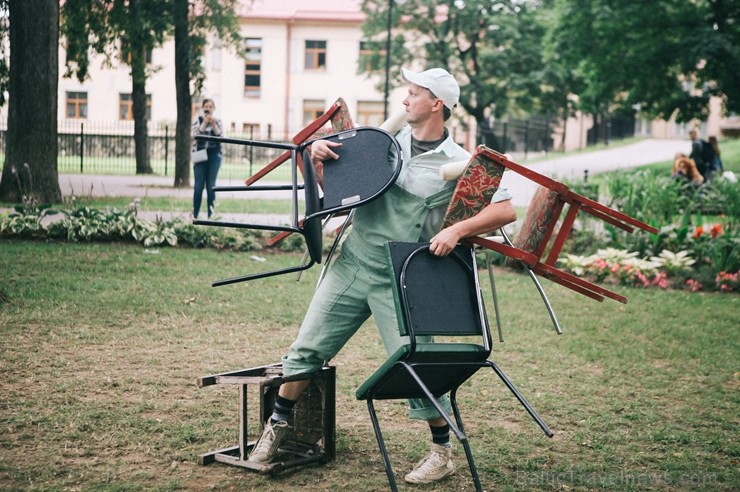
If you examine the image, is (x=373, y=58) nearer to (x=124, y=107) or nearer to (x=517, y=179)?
(x=124, y=107)

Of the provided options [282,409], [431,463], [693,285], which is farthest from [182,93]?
[431,463]

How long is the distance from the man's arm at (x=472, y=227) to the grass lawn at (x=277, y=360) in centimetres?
127

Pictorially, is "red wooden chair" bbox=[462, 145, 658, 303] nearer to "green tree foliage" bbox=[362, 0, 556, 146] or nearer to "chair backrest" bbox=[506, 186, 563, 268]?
"chair backrest" bbox=[506, 186, 563, 268]

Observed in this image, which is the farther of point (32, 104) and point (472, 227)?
point (32, 104)

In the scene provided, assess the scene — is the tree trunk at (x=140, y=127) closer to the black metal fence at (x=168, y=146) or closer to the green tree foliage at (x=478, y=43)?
the black metal fence at (x=168, y=146)

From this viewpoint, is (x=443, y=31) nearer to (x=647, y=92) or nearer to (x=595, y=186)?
(x=647, y=92)

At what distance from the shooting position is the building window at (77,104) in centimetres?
5291

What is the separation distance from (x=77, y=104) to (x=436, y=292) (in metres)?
52.2

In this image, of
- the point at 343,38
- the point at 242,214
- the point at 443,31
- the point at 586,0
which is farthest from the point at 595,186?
the point at 343,38

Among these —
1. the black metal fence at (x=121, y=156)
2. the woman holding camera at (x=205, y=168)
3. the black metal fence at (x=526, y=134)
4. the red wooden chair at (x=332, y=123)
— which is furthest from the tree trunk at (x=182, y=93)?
the black metal fence at (x=526, y=134)

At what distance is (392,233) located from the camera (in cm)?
460

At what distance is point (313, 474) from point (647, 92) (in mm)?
29284

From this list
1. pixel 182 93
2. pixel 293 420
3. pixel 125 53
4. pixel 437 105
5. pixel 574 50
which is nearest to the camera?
pixel 437 105

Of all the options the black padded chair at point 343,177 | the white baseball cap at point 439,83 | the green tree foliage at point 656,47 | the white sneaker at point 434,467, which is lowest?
the white sneaker at point 434,467
